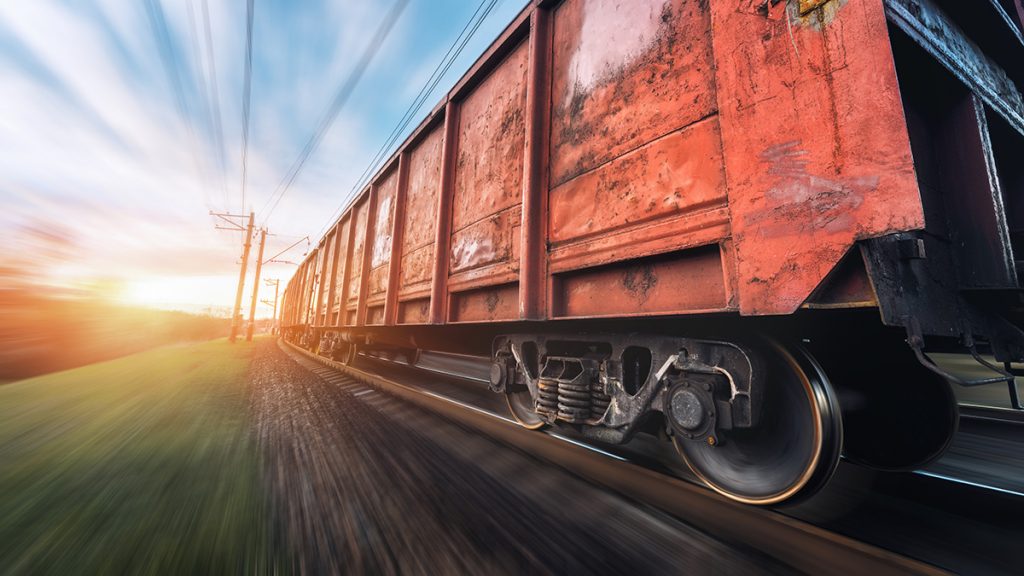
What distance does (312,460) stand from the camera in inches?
80.8

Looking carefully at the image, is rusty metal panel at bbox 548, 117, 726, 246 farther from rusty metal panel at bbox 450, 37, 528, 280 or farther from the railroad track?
the railroad track

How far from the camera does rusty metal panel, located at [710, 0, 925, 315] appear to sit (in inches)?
44.3

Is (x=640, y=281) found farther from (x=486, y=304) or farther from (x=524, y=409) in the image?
(x=524, y=409)

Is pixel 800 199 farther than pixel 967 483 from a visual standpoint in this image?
No

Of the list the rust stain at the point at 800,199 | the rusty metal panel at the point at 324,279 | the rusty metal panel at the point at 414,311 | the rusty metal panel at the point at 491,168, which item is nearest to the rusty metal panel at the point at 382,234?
the rusty metal panel at the point at 414,311

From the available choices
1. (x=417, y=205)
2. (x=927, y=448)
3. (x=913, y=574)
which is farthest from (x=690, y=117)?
(x=417, y=205)

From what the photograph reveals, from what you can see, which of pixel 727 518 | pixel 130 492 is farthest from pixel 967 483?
pixel 130 492

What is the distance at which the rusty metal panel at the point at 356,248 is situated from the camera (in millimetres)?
6561

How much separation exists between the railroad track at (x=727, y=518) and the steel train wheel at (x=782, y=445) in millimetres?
106

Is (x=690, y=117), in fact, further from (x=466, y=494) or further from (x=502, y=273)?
(x=466, y=494)

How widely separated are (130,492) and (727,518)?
8.99ft

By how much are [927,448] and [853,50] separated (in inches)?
89.6

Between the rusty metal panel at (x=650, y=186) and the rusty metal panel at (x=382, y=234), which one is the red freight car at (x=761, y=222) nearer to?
the rusty metal panel at (x=650, y=186)

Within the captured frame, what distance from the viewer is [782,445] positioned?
5.51 ft
